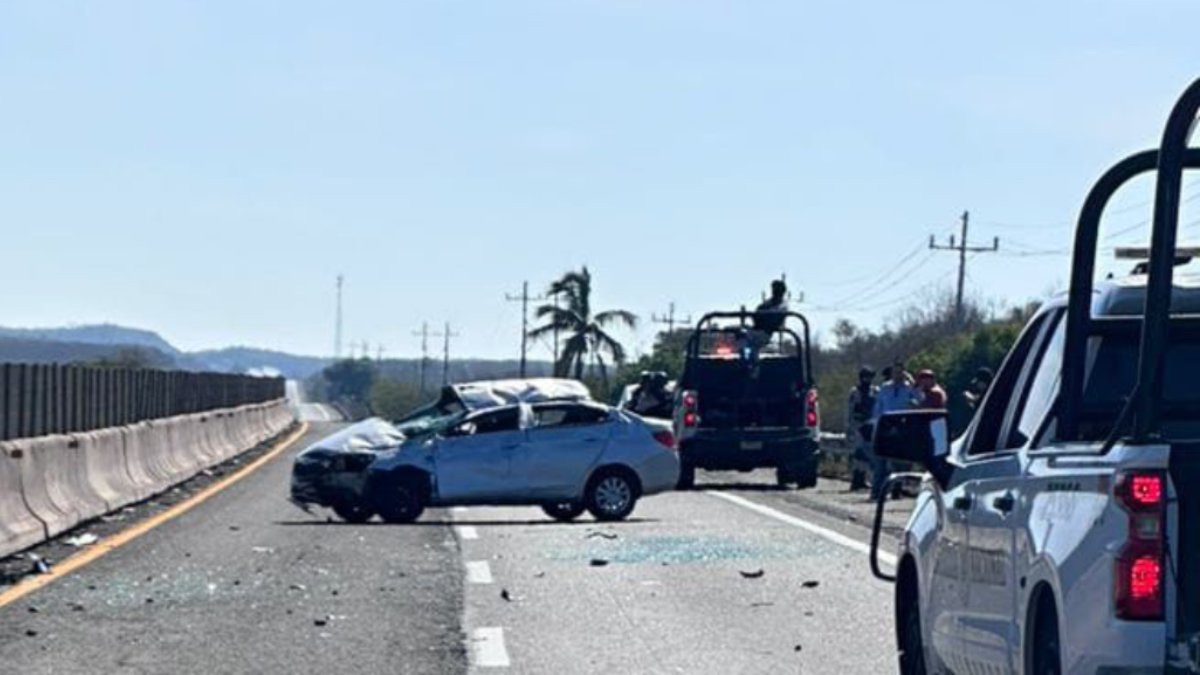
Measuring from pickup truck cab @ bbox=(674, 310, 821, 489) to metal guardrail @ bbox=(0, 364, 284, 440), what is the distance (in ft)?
24.1

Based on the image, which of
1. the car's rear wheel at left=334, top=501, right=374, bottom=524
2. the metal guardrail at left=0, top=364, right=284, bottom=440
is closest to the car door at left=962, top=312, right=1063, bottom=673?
the metal guardrail at left=0, top=364, right=284, bottom=440

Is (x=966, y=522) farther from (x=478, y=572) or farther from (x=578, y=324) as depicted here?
(x=578, y=324)

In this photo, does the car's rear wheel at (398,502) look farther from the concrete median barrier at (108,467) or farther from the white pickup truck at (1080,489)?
the white pickup truck at (1080,489)

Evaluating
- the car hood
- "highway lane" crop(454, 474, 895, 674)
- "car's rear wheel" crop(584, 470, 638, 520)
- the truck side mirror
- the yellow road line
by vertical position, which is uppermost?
the truck side mirror

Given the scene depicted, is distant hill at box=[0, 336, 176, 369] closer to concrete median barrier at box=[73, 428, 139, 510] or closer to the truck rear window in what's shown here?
concrete median barrier at box=[73, 428, 139, 510]

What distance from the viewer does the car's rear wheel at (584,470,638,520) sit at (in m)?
24.5

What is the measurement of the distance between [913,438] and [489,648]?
4604 mm

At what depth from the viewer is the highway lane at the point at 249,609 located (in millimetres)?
12383

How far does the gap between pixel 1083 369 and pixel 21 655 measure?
23.2 feet

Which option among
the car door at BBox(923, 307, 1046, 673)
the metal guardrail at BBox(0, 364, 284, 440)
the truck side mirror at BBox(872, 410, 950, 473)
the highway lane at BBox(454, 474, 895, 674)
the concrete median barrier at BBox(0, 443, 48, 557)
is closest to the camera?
the car door at BBox(923, 307, 1046, 673)

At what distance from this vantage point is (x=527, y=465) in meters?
24.5

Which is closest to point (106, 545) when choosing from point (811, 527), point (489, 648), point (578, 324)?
point (811, 527)

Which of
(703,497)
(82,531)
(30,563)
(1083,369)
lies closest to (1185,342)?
(1083,369)

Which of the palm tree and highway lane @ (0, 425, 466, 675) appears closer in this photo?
highway lane @ (0, 425, 466, 675)
